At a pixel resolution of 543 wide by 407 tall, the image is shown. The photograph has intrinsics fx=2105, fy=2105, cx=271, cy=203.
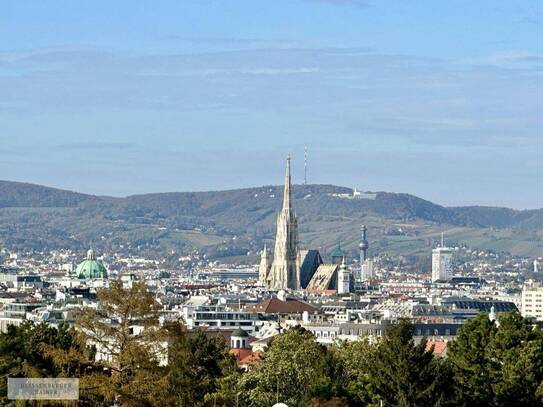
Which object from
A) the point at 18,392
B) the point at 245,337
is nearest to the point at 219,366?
the point at 18,392

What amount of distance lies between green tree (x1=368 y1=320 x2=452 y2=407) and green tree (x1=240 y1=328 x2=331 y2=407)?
324 cm

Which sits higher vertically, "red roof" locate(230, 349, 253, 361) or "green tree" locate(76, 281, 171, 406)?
"green tree" locate(76, 281, 171, 406)

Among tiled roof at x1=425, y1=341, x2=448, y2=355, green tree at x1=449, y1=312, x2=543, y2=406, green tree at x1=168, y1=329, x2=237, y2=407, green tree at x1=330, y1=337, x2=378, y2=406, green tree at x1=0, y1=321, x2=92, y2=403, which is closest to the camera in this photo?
green tree at x1=0, y1=321, x2=92, y2=403

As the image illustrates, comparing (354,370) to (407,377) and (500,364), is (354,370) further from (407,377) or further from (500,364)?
(407,377)

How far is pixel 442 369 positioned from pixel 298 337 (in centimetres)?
1197

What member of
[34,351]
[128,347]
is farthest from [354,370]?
[128,347]

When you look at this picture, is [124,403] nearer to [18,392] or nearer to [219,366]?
[18,392]

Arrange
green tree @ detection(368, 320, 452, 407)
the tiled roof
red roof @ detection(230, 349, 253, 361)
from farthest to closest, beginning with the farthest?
1. the tiled roof
2. red roof @ detection(230, 349, 253, 361)
3. green tree @ detection(368, 320, 452, 407)

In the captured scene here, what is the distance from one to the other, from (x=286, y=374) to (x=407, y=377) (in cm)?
908

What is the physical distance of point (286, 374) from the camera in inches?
3351

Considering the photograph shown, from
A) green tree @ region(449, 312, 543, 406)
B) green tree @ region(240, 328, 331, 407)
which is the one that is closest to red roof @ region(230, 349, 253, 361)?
green tree @ region(240, 328, 331, 407)

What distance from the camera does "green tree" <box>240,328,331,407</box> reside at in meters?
82.9

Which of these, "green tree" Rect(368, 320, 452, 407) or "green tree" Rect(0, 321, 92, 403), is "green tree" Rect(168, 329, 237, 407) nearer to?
"green tree" Rect(0, 321, 92, 403)

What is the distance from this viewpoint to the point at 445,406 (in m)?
76.8
